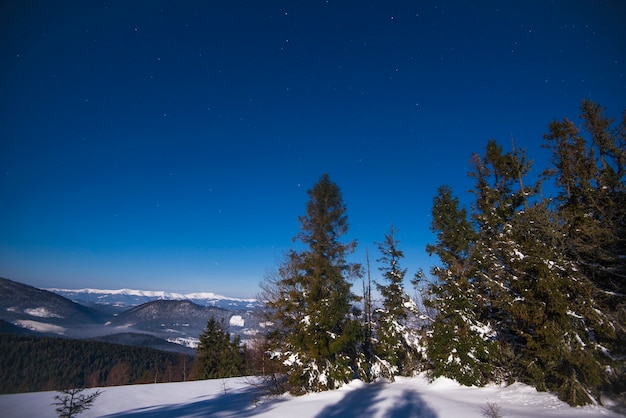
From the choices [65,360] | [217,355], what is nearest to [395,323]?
[217,355]

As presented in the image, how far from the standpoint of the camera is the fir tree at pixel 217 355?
4062 centimetres

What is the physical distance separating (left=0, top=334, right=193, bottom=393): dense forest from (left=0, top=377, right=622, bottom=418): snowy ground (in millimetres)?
92347

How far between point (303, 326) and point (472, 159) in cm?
1492

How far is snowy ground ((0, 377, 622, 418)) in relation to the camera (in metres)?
11.0

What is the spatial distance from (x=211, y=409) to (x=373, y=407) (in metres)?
8.88

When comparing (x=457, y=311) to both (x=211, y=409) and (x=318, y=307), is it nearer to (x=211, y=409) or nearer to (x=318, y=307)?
(x=318, y=307)

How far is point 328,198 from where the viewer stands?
18188 mm

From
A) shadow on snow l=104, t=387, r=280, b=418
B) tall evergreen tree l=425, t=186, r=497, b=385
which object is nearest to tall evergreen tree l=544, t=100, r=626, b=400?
tall evergreen tree l=425, t=186, r=497, b=385

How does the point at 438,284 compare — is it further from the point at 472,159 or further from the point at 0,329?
the point at 0,329

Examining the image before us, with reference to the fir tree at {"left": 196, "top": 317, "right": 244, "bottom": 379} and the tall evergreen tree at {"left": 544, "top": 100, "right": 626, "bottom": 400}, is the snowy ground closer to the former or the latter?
the tall evergreen tree at {"left": 544, "top": 100, "right": 626, "bottom": 400}

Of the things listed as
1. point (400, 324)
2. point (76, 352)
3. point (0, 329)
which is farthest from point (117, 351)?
point (400, 324)

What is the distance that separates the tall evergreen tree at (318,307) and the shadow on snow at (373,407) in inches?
63.2

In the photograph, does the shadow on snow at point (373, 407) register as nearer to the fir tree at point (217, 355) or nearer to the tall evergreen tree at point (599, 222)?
the tall evergreen tree at point (599, 222)

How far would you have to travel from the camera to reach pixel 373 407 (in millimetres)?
12266
